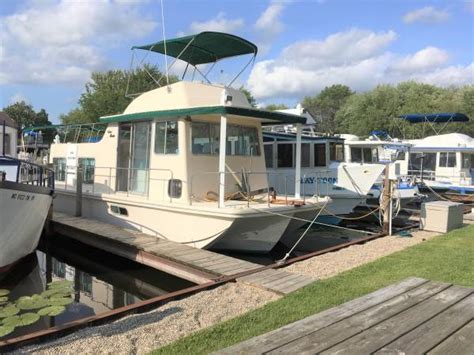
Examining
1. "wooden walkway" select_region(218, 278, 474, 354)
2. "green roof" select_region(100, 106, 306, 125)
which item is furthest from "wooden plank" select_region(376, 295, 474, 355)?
"green roof" select_region(100, 106, 306, 125)

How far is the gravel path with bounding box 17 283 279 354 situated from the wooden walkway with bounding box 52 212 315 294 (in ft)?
1.61

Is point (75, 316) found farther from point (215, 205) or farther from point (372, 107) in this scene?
point (372, 107)

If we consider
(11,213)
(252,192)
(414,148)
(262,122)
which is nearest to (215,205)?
(252,192)

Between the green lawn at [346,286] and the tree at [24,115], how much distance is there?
71.7 metres

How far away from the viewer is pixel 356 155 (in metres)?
17.1

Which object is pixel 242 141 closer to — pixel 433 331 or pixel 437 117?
pixel 433 331

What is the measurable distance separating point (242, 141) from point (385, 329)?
28.0 feet

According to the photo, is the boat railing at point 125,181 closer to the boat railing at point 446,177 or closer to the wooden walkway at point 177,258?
the wooden walkway at point 177,258

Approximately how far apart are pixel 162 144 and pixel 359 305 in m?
7.85

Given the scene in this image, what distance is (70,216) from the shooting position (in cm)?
1332

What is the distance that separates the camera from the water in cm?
834

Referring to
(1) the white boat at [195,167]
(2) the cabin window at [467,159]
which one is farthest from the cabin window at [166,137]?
(2) the cabin window at [467,159]

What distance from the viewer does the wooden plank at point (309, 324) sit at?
2824mm

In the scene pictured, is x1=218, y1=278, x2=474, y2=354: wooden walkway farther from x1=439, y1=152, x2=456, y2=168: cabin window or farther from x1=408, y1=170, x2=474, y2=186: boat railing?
x1=439, y1=152, x2=456, y2=168: cabin window
